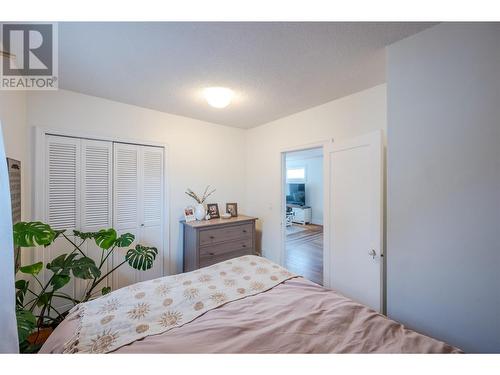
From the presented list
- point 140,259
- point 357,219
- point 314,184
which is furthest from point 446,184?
point 314,184

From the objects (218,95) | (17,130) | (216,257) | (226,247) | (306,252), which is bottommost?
(306,252)

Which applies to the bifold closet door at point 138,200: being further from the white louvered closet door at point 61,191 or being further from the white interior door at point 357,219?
the white interior door at point 357,219

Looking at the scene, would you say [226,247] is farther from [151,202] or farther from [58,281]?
[58,281]

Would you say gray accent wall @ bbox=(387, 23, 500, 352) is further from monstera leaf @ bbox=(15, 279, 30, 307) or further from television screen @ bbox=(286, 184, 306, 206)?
television screen @ bbox=(286, 184, 306, 206)

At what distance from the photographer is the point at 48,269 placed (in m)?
1.87

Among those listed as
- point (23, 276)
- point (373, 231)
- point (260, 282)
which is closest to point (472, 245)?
point (373, 231)

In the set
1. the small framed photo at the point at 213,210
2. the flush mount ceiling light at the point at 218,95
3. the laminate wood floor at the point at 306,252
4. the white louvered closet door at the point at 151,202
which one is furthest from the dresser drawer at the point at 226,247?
the flush mount ceiling light at the point at 218,95

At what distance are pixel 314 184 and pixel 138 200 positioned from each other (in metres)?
6.07

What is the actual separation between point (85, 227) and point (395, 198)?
297cm

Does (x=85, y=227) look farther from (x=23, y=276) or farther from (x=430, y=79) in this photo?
(x=430, y=79)

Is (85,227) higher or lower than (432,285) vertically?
higher

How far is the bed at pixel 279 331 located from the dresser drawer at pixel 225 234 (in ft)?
4.35

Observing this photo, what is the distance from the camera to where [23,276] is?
1.84m

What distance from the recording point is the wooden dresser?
258 centimetres
